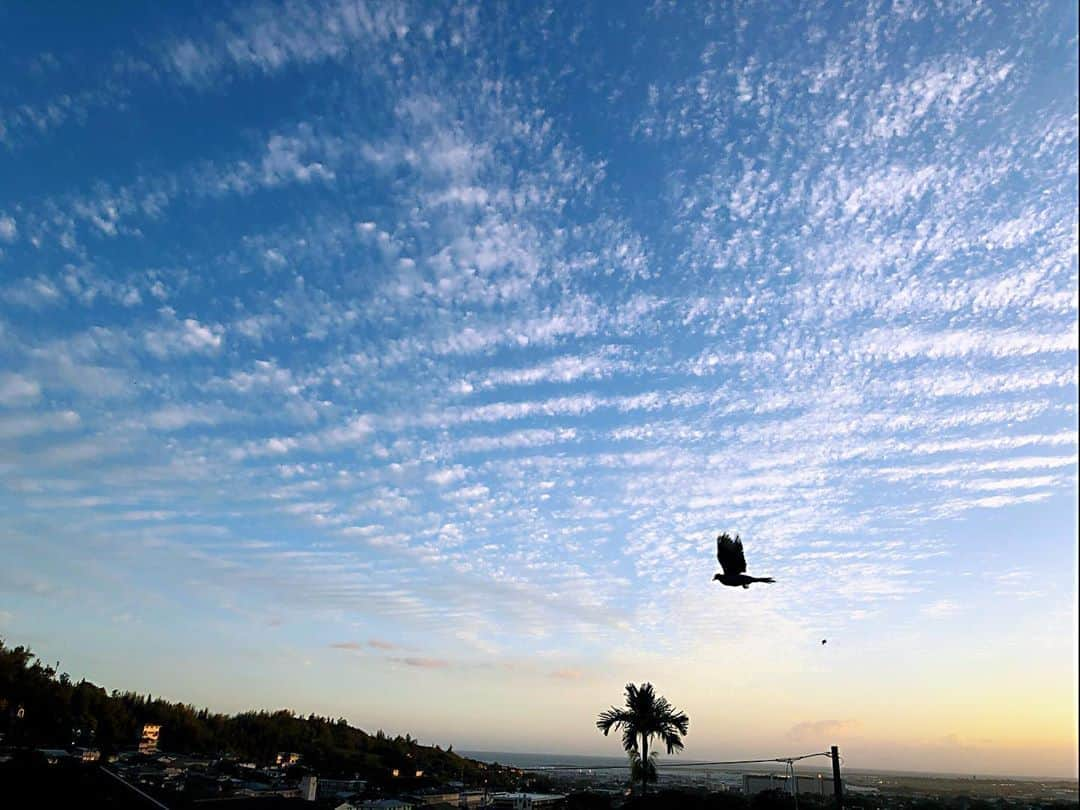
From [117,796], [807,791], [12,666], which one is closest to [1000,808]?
[807,791]

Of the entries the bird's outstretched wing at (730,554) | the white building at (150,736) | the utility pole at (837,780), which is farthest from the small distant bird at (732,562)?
the white building at (150,736)

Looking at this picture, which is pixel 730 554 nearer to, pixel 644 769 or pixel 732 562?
pixel 732 562

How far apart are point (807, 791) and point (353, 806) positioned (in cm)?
2389

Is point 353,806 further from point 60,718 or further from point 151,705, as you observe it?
point 151,705

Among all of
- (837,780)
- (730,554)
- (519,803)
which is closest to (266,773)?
(519,803)

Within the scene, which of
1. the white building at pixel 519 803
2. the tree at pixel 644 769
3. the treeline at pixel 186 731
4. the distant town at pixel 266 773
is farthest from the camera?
the treeline at pixel 186 731

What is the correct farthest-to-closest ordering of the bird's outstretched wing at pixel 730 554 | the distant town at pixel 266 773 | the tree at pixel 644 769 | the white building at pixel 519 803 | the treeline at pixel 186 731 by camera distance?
the treeline at pixel 186 731 < the white building at pixel 519 803 < the tree at pixel 644 769 < the distant town at pixel 266 773 < the bird's outstretched wing at pixel 730 554

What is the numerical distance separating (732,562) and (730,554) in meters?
0.25

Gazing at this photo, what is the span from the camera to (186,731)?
10894 cm

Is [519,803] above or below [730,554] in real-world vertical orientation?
below

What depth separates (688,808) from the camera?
27281 millimetres

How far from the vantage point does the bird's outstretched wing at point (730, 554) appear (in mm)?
18688

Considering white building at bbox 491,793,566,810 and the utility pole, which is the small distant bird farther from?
white building at bbox 491,793,566,810

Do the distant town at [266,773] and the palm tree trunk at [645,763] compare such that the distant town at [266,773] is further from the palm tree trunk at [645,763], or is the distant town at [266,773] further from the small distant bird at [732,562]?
the small distant bird at [732,562]
